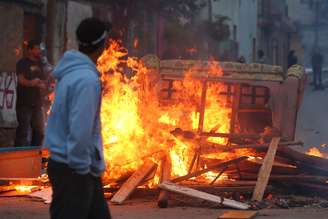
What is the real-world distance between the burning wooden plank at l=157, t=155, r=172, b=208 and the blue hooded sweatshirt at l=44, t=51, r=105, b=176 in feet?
11.8

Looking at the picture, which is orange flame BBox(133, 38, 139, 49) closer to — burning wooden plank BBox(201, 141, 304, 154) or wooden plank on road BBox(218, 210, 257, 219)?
burning wooden plank BBox(201, 141, 304, 154)

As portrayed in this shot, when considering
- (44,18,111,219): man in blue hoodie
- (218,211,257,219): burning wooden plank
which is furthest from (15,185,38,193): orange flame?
(44,18,111,219): man in blue hoodie

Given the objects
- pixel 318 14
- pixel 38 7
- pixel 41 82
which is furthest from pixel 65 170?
pixel 318 14

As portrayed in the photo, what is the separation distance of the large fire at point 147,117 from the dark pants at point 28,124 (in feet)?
4.80

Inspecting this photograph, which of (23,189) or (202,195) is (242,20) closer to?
(23,189)

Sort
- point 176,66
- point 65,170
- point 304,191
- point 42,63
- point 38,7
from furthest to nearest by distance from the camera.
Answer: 1. point 38,7
2. point 42,63
3. point 176,66
4. point 304,191
5. point 65,170

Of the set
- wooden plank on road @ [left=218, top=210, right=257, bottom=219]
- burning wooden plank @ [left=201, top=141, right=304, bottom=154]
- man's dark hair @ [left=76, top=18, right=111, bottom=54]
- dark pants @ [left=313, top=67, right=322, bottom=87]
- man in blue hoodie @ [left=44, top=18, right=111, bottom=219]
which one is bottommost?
wooden plank on road @ [left=218, top=210, right=257, bottom=219]

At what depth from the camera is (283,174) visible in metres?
8.73

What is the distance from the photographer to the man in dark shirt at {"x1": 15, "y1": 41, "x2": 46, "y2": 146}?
1056 cm

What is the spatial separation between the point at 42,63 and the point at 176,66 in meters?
2.28

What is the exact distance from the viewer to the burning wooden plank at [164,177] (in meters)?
7.80

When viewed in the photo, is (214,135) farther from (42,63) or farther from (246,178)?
(42,63)

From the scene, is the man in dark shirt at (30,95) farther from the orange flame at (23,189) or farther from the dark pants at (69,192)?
the dark pants at (69,192)

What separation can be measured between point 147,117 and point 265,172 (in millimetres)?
1885
